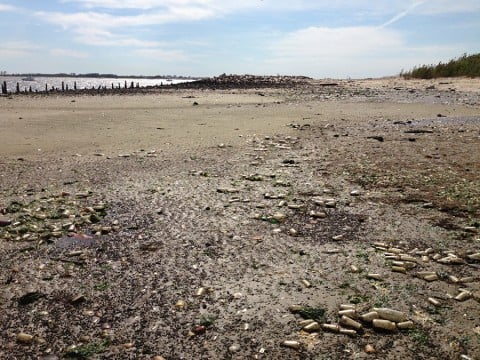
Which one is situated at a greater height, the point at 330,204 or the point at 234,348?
the point at 330,204

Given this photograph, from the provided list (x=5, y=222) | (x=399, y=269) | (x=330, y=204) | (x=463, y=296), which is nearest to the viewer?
(x=463, y=296)

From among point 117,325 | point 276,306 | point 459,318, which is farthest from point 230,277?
point 459,318

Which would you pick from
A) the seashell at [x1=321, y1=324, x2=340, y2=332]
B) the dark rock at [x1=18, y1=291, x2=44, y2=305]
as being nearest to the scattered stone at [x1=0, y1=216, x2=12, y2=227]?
the dark rock at [x1=18, y1=291, x2=44, y2=305]

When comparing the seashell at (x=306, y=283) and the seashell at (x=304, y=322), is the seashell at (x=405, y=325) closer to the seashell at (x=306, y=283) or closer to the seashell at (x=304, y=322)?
the seashell at (x=304, y=322)

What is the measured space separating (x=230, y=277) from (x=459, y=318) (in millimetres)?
2059

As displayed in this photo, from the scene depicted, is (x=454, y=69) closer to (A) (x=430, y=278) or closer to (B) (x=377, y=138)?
(B) (x=377, y=138)

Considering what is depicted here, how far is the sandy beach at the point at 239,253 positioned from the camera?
3.27 meters

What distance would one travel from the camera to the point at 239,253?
475cm

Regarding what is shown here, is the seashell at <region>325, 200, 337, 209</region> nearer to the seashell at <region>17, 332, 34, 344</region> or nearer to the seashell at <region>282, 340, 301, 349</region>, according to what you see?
the seashell at <region>282, 340, 301, 349</region>

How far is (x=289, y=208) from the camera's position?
6230 mm

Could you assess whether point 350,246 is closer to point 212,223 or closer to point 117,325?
point 212,223

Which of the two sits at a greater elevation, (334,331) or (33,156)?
(33,156)

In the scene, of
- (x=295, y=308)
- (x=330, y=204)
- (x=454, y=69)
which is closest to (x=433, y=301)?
(x=295, y=308)

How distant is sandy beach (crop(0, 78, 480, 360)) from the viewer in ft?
10.7
